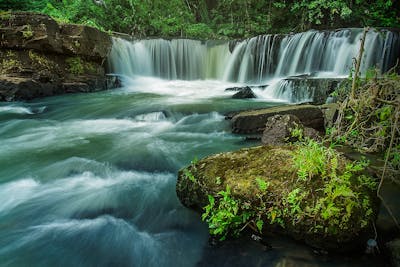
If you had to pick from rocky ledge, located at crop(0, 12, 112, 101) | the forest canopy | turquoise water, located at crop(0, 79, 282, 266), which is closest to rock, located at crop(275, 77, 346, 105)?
turquoise water, located at crop(0, 79, 282, 266)

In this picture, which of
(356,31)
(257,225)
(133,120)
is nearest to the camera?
(257,225)

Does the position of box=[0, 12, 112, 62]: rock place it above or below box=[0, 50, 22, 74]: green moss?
above

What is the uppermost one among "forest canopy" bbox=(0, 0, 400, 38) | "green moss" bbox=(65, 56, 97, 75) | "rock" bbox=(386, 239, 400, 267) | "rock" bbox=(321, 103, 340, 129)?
"forest canopy" bbox=(0, 0, 400, 38)

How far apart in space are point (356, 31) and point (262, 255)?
1120 cm

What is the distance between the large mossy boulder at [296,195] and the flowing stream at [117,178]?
0.19m

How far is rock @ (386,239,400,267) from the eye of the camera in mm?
2217

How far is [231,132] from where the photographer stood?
621 centimetres

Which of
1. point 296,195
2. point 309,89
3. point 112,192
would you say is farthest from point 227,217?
point 309,89

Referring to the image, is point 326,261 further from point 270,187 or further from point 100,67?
point 100,67

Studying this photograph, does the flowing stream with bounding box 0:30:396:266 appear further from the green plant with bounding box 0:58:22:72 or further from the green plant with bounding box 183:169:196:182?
the green plant with bounding box 0:58:22:72

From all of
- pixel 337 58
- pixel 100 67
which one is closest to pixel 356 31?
pixel 337 58

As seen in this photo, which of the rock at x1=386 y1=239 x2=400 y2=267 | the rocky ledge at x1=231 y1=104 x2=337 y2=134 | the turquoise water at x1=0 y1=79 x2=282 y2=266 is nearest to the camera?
the rock at x1=386 y1=239 x2=400 y2=267

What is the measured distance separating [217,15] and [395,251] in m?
21.5

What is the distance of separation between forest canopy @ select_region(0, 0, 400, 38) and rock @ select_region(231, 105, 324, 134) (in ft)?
38.3
